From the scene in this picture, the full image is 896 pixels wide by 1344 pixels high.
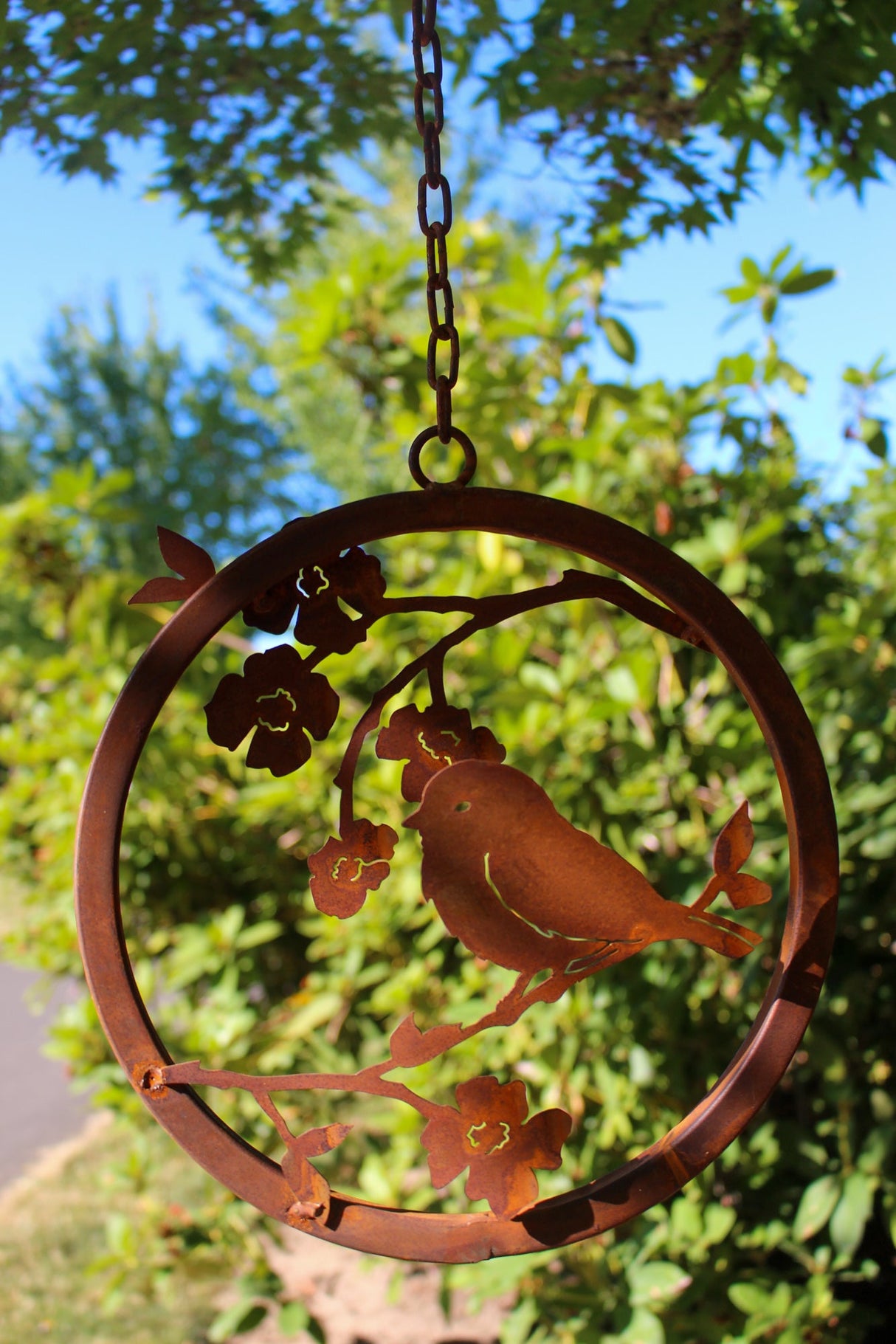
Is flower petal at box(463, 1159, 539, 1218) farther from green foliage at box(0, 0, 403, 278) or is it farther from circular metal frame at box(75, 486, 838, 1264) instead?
green foliage at box(0, 0, 403, 278)

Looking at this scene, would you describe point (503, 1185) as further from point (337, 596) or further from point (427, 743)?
point (337, 596)

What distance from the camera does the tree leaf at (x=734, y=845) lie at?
0.60 m

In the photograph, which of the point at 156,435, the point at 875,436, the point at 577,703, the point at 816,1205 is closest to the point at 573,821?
the point at 577,703

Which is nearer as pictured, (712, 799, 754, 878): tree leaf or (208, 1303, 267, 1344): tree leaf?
(712, 799, 754, 878): tree leaf

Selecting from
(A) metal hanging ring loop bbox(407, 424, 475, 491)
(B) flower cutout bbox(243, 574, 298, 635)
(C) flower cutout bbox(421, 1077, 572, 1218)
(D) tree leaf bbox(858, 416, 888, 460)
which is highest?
(D) tree leaf bbox(858, 416, 888, 460)

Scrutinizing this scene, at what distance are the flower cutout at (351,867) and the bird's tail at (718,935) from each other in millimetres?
188

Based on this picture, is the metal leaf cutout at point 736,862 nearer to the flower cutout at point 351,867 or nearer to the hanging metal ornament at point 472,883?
the hanging metal ornament at point 472,883

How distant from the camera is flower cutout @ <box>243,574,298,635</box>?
62 cm

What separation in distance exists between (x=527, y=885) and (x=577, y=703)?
32.1 inches

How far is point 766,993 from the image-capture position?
0.59m

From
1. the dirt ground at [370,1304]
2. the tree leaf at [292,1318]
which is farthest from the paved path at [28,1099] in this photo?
the tree leaf at [292,1318]

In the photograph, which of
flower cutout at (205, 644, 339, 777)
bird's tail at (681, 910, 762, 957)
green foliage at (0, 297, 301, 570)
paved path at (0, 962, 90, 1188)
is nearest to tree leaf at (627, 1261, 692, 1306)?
bird's tail at (681, 910, 762, 957)

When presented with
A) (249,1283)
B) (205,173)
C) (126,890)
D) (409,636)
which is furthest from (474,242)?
(249,1283)

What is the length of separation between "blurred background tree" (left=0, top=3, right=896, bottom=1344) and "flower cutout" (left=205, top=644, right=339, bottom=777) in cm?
70
